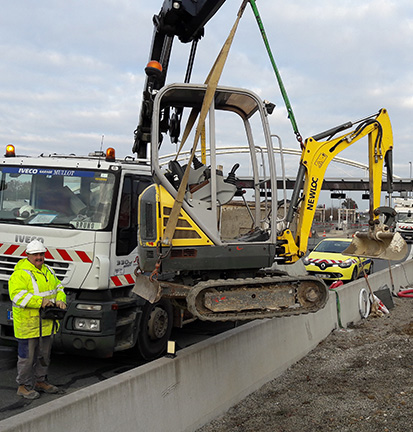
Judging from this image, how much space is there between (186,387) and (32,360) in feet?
5.87

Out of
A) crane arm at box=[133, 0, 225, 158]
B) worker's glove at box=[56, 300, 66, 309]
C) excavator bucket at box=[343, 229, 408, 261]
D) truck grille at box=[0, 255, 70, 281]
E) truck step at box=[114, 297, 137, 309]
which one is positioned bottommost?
truck step at box=[114, 297, 137, 309]

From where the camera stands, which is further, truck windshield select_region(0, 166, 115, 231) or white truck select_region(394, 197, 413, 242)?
white truck select_region(394, 197, 413, 242)

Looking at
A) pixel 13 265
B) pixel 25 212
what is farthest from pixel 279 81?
pixel 13 265

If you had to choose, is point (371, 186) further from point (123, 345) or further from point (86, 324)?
point (86, 324)

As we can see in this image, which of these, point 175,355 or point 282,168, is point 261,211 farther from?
point 175,355

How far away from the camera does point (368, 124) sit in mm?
6797

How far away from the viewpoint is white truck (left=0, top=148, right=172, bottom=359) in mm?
5738

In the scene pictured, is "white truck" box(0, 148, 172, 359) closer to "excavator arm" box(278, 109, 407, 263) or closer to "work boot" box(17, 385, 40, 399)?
"work boot" box(17, 385, 40, 399)

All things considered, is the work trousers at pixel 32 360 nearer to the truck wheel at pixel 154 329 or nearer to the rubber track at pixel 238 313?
the truck wheel at pixel 154 329

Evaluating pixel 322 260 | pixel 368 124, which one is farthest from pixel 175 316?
pixel 322 260

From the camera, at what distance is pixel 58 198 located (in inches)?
243

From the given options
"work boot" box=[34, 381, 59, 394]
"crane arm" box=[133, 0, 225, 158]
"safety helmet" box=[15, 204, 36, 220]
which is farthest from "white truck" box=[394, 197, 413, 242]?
"work boot" box=[34, 381, 59, 394]

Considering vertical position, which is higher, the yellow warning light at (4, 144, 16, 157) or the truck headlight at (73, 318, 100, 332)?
the yellow warning light at (4, 144, 16, 157)

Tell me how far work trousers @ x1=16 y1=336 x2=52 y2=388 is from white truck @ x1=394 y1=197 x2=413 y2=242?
101 ft
